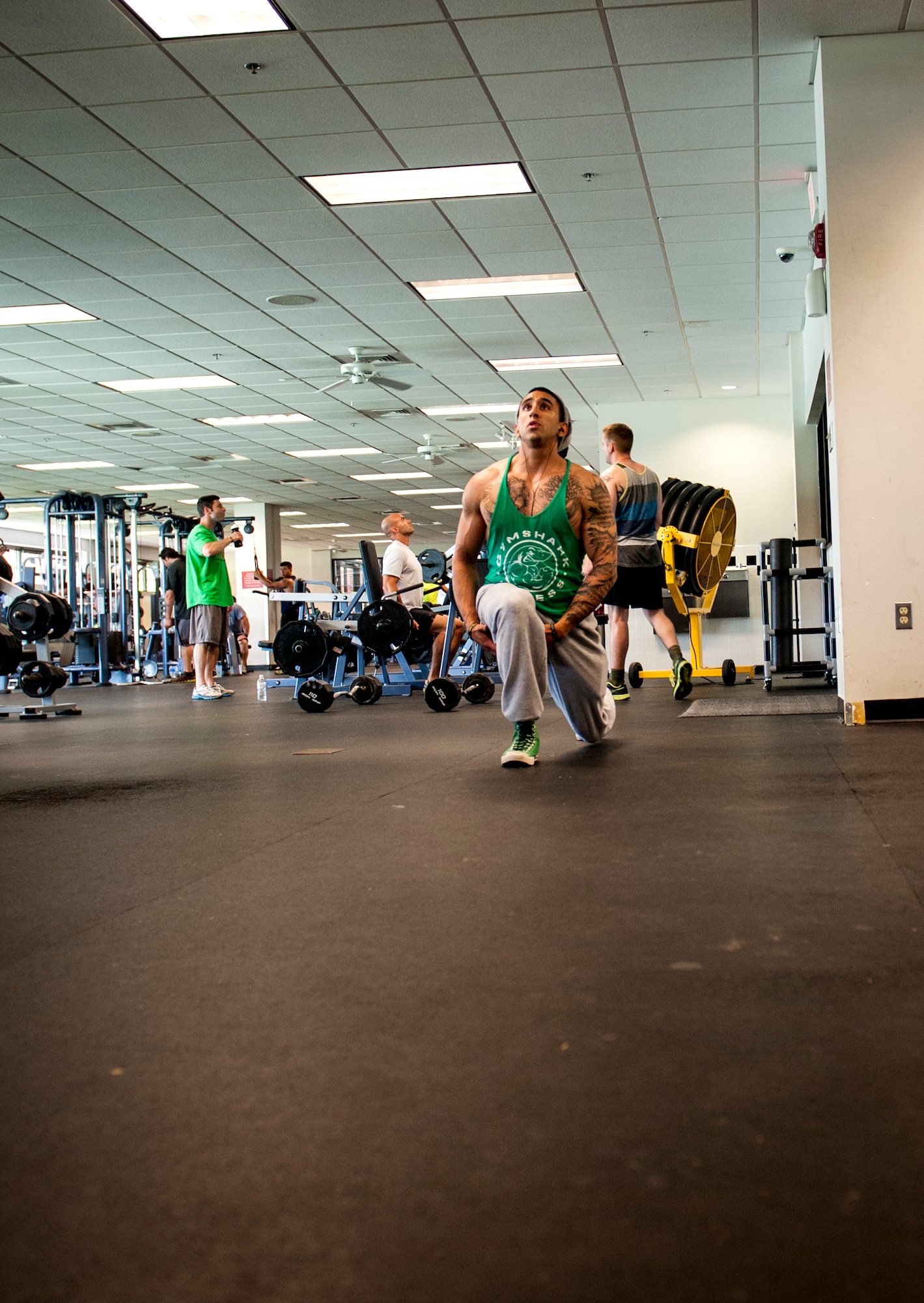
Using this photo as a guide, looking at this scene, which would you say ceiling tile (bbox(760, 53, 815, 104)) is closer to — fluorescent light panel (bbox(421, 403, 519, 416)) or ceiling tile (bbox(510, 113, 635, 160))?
ceiling tile (bbox(510, 113, 635, 160))

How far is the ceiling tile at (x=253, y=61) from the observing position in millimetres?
5078

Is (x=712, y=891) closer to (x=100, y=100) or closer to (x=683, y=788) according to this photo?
(x=683, y=788)

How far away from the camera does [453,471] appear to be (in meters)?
18.6

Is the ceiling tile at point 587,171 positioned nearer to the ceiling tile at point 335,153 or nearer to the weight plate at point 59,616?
the ceiling tile at point 335,153

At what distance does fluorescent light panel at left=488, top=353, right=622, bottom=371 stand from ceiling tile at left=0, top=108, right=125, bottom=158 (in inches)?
221

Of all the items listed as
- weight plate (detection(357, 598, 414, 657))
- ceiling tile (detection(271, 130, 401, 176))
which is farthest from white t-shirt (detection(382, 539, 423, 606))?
ceiling tile (detection(271, 130, 401, 176))

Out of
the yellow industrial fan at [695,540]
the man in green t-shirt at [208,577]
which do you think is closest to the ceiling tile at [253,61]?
the yellow industrial fan at [695,540]

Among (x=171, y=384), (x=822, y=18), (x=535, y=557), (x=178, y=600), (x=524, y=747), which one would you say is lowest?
(x=524, y=747)

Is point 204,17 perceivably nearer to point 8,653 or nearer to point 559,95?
point 559,95

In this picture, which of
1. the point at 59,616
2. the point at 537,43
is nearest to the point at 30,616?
the point at 59,616

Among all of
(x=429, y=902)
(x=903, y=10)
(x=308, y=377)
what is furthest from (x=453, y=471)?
(x=429, y=902)

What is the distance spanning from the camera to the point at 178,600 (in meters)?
13.9

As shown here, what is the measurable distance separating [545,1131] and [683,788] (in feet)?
6.96

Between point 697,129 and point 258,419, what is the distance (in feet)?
28.7
